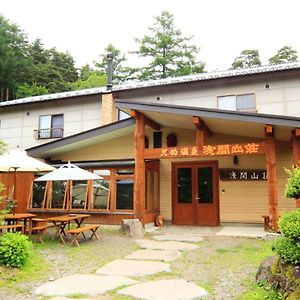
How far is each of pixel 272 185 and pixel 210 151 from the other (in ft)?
5.89

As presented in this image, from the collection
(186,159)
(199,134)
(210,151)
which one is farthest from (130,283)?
(186,159)

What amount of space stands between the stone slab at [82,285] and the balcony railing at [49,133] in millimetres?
10870

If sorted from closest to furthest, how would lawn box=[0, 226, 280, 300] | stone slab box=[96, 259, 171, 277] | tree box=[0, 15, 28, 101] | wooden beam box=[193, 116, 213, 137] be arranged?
lawn box=[0, 226, 280, 300], stone slab box=[96, 259, 171, 277], wooden beam box=[193, 116, 213, 137], tree box=[0, 15, 28, 101]

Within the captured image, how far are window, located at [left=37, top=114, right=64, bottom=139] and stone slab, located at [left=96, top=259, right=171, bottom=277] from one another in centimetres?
1026

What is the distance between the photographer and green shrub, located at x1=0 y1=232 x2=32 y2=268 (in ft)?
17.9

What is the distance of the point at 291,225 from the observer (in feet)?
12.4

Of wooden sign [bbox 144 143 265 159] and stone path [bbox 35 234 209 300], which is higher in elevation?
wooden sign [bbox 144 143 265 159]

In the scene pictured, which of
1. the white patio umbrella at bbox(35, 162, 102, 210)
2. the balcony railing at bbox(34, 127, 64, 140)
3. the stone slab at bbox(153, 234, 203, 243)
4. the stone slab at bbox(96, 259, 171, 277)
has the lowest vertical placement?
the stone slab at bbox(96, 259, 171, 277)

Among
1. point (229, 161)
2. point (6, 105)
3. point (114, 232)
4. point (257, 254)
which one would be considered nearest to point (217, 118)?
point (229, 161)

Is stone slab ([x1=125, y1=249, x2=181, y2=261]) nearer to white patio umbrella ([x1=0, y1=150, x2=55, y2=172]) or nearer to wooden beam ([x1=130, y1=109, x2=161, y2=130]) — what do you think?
white patio umbrella ([x1=0, y1=150, x2=55, y2=172])

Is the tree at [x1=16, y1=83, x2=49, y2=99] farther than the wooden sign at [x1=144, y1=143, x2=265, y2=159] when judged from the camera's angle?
Yes

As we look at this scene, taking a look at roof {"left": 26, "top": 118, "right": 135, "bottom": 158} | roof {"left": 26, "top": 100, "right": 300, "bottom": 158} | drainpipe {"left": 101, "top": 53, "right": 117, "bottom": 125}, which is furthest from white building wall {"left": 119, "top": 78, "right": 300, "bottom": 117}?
roof {"left": 26, "top": 118, "right": 135, "bottom": 158}

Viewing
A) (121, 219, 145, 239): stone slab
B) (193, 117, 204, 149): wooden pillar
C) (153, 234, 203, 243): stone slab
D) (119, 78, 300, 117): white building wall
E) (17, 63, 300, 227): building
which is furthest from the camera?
(119, 78, 300, 117): white building wall

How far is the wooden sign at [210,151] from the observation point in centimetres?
874
